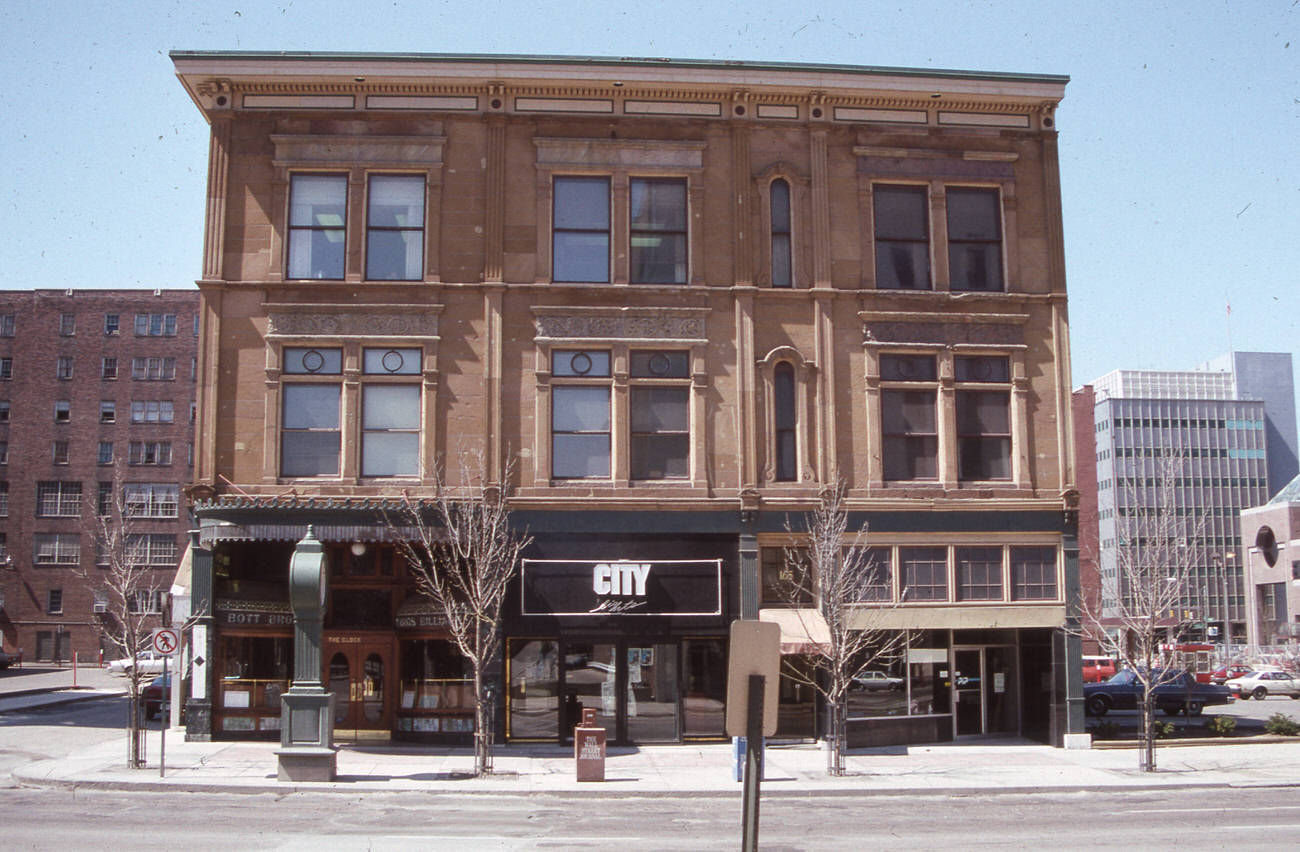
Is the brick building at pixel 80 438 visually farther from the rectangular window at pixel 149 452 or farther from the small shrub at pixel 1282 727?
the small shrub at pixel 1282 727

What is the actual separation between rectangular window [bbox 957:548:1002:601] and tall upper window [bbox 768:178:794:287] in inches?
301

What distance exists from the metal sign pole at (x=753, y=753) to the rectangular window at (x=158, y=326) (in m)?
78.0

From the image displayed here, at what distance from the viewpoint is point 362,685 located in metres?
27.4

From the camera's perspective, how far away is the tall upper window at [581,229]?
28.2 meters

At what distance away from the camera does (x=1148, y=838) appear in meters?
16.5

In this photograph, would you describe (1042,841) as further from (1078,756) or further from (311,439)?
(311,439)

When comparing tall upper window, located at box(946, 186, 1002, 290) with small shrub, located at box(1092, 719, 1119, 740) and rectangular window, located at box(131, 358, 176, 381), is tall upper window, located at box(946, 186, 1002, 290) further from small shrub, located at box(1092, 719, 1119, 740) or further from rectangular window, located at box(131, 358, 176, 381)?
rectangular window, located at box(131, 358, 176, 381)

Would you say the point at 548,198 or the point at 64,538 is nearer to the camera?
the point at 548,198

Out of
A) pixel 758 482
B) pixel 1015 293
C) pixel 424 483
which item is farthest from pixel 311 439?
pixel 1015 293

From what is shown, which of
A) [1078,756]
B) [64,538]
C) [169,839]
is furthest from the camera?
[64,538]

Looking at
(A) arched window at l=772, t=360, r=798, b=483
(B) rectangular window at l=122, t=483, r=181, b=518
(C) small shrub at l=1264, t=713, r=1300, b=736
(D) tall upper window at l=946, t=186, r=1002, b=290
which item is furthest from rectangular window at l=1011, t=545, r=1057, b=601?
(B) rectangular window at l=122, t=483, r=181, b=518

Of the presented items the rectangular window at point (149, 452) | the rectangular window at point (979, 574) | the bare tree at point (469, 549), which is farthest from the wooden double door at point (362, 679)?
the rectangular window at point (149, 452)

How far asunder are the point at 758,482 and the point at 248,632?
1208cm

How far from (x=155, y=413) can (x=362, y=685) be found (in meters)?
57.0
